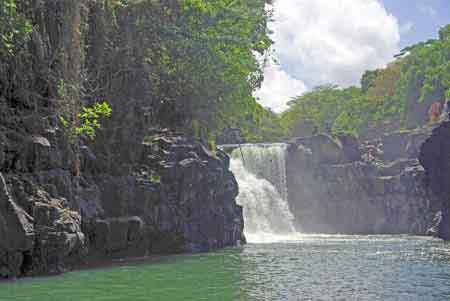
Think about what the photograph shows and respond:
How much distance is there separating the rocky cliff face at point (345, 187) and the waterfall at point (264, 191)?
176cm

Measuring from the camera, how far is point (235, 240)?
32.9m

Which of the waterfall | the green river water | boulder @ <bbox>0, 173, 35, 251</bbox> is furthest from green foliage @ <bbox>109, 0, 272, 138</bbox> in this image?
boulder @ <bbox>0, 173, 35, 251</bbox>

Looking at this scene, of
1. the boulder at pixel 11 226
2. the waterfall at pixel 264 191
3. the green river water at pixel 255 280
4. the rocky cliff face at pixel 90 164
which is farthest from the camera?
the waterfall at pixel 264 191

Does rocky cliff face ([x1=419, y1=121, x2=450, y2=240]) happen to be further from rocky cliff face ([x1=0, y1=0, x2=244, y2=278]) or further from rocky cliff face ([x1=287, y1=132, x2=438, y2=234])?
rocky cliff face ([x1=0, y1=0, x2=244, y2=278])

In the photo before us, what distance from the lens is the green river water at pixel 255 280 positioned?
1482cm

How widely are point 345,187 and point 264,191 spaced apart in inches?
331

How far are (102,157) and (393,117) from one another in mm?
52432

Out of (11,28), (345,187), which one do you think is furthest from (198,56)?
(345,187)

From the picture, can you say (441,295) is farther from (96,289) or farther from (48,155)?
(48,155)

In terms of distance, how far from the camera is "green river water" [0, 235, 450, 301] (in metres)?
14.8

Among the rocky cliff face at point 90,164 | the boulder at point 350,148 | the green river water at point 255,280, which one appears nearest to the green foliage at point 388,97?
the boulder at point 350,148

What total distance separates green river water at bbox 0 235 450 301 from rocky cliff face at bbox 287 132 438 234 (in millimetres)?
25351

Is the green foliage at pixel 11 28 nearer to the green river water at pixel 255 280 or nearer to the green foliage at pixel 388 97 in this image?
the green river water at pixel 255 280

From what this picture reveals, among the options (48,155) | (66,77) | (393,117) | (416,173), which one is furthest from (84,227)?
(393,117)
